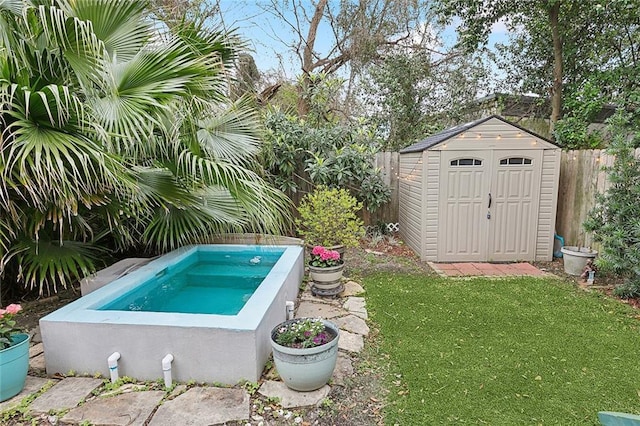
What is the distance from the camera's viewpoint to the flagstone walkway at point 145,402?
2.19 metres

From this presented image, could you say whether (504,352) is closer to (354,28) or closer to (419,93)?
(419,93)

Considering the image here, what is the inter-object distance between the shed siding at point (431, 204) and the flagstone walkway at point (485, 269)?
0.71ft

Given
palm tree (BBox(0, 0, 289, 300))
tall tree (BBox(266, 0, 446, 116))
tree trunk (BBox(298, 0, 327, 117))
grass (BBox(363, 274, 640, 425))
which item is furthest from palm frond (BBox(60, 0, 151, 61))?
tall tree (BBox(266, 0, 446, 116))

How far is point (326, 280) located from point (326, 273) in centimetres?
9

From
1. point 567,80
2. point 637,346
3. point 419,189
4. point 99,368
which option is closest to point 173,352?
point 99,368

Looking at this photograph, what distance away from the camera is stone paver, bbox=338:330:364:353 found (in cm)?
308

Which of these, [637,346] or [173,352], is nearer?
[173,352]

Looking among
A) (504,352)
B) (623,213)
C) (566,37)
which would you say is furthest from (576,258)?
(566,37)

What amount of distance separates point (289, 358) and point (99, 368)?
1.41 metres

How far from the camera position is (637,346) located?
3139 millimetres

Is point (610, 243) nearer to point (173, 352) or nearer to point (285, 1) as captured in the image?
point (173, 352)

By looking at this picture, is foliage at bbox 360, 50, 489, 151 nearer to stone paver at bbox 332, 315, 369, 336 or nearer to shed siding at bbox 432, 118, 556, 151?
shed siding at bbox 432, 118, 556, 151

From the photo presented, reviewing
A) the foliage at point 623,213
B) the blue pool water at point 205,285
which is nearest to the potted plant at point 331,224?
the blue pool water at point 205,285

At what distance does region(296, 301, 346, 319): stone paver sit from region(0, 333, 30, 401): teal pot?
2.16 m
